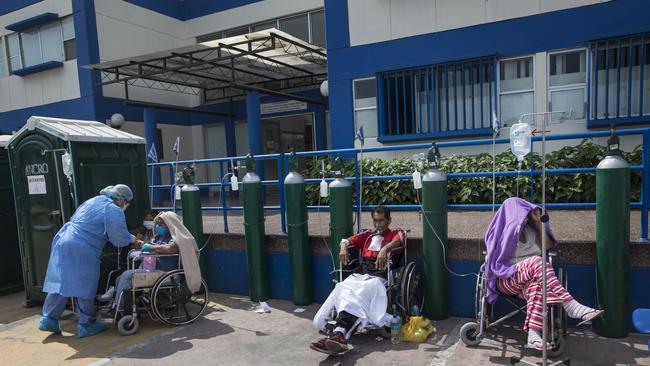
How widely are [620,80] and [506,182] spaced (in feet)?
9.49

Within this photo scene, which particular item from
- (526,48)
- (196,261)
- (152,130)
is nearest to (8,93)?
(152,130)

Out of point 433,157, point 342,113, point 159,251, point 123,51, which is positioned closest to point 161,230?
point 159,251

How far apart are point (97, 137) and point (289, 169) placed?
2482 mm

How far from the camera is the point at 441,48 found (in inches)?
327

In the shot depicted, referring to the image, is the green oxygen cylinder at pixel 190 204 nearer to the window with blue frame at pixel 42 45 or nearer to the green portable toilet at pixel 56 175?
the green portable toilet at pixel 56 175

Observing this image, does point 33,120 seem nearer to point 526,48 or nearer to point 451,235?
point 451,235

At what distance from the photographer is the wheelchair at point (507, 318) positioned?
3535 mm

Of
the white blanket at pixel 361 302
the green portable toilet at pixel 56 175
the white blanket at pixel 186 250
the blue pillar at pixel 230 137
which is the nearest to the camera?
the white blanket at pixel 361 302

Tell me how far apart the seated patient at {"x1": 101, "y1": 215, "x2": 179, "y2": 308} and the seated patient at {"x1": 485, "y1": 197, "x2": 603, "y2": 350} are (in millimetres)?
3386

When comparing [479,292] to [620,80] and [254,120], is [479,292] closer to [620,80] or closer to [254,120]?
[620,80]

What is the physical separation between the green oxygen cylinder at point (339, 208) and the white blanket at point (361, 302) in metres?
0.84

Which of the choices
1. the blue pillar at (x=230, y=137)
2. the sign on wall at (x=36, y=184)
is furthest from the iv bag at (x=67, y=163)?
the blue pillar at (x=230, y=137)

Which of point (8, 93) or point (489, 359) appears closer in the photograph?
point (489, 359)

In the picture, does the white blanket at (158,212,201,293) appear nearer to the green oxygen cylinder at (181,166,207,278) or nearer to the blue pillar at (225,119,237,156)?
the green oxygen cylinder at (181,166,207,278)
